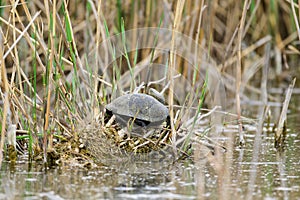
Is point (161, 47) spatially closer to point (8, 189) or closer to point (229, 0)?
point (229, 0)

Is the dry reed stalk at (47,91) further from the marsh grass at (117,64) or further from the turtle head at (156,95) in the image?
the turtle head at (156,95)

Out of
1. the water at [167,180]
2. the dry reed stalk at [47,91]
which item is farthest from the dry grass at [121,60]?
the water at [167,180]

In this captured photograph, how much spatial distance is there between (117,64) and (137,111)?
1920 millimetres

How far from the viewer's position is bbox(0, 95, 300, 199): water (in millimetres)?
2590

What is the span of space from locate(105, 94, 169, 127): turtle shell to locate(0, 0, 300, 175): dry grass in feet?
0.27

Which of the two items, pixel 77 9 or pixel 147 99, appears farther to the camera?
pixel 77 9

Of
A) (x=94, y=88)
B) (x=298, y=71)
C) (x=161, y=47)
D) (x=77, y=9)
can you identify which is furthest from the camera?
(x=298, y=71)

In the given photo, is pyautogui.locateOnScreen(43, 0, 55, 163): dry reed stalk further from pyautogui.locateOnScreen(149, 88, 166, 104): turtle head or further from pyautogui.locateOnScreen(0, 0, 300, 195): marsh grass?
pyautogui.locateOnScreen(149, 88, 166, 104): turtle head

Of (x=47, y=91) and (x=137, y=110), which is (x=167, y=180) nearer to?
(x=137, y=110)

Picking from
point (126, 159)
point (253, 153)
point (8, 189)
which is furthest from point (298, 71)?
point (8, 189)

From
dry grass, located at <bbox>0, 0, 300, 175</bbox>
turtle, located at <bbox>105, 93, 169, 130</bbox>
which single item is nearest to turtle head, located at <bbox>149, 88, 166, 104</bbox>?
dry grass, located at <bbox>0, 0, 300, 175</bbox>

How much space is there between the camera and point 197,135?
342cm

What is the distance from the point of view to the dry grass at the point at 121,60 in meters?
3.16

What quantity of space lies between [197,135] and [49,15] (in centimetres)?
96
